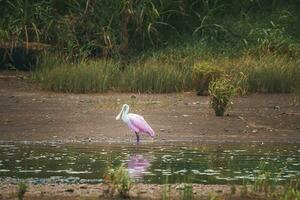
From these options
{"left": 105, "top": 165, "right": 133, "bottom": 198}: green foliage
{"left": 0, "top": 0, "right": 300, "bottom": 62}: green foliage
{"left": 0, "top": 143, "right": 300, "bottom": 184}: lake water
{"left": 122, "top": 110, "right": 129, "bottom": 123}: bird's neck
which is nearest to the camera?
{"left": 105, "top": 165, "right": 133, "bottom": 198}: green foliage

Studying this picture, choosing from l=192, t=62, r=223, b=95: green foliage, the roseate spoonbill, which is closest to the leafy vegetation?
l=192, t=62, r=223, b=95: green foliage

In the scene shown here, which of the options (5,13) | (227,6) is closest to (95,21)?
(5,13)

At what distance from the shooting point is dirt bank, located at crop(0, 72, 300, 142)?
15258mm

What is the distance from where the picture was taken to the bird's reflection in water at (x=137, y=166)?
10705mm

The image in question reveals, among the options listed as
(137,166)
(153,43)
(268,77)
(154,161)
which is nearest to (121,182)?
(137,166)

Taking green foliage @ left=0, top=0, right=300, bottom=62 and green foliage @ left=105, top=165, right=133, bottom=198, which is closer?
green foliage @ left=105, top=165, right=133, bottom=198

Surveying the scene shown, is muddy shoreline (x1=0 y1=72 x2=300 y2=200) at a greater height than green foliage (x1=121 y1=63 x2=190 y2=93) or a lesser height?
lesser

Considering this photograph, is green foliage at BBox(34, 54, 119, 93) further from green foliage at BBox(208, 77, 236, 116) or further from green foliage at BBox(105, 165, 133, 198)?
green foliage at BBox(105, 165, 133, 198)

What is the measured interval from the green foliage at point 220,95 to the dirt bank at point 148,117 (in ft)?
0.66

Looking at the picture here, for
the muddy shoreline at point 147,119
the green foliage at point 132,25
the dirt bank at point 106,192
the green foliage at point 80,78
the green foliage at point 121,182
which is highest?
the green foliage at point 132,25

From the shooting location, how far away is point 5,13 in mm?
24844

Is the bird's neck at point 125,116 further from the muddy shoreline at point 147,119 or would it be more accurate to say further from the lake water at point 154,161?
the lake water at point 154,161

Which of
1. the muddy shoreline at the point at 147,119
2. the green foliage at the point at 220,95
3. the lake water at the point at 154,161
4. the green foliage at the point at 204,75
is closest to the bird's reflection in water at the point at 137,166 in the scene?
the lake water at the point at 154,161

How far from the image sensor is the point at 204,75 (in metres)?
19.4
